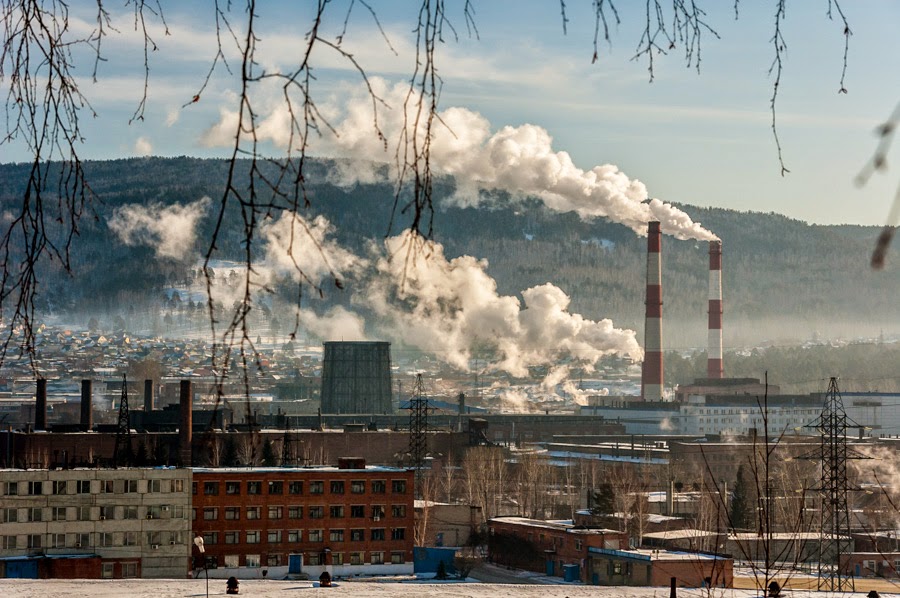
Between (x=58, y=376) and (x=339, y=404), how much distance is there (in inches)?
2051

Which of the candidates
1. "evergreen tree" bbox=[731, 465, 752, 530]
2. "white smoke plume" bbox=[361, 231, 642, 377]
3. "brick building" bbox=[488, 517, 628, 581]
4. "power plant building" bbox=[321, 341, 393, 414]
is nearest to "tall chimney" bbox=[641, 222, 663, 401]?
"power plant building" bbox=[321, 341, 393, 414]

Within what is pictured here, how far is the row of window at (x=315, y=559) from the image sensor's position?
118 ft

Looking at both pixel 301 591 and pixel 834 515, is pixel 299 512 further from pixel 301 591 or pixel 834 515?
pixel 301 591

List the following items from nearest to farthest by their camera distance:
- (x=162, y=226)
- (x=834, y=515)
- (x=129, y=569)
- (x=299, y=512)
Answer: (x=129, y=569) → (x=299, y=512) → (x=834, y=515) → (x=162, y=226)

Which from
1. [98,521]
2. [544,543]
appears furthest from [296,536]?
[544,543]

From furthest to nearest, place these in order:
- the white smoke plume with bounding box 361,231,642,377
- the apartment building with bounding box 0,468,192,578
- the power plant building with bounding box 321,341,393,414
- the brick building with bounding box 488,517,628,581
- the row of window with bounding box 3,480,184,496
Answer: the white smoke plume with bounding box 361,231,642,377 < the power plant building with bounding box 321,341,393,414 < the brick building with bounding box 488,517,628,581 < the row of window with bounding box 3,480,184,496 < the apartment building with bounding box 0,468,192,578

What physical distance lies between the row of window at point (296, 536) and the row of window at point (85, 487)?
8.96ft

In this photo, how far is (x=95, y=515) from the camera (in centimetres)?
3212

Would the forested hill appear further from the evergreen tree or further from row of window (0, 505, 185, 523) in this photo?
row of window (0, 505, 185, 523)

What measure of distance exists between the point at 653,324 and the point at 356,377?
56.1 ft

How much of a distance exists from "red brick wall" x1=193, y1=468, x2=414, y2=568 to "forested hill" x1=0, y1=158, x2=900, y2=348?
123029mm

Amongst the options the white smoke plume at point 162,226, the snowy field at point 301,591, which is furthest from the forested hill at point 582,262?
the snowy field at point 301,591

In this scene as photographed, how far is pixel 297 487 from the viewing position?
3738 cm

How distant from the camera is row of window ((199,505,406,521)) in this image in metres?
36.2
